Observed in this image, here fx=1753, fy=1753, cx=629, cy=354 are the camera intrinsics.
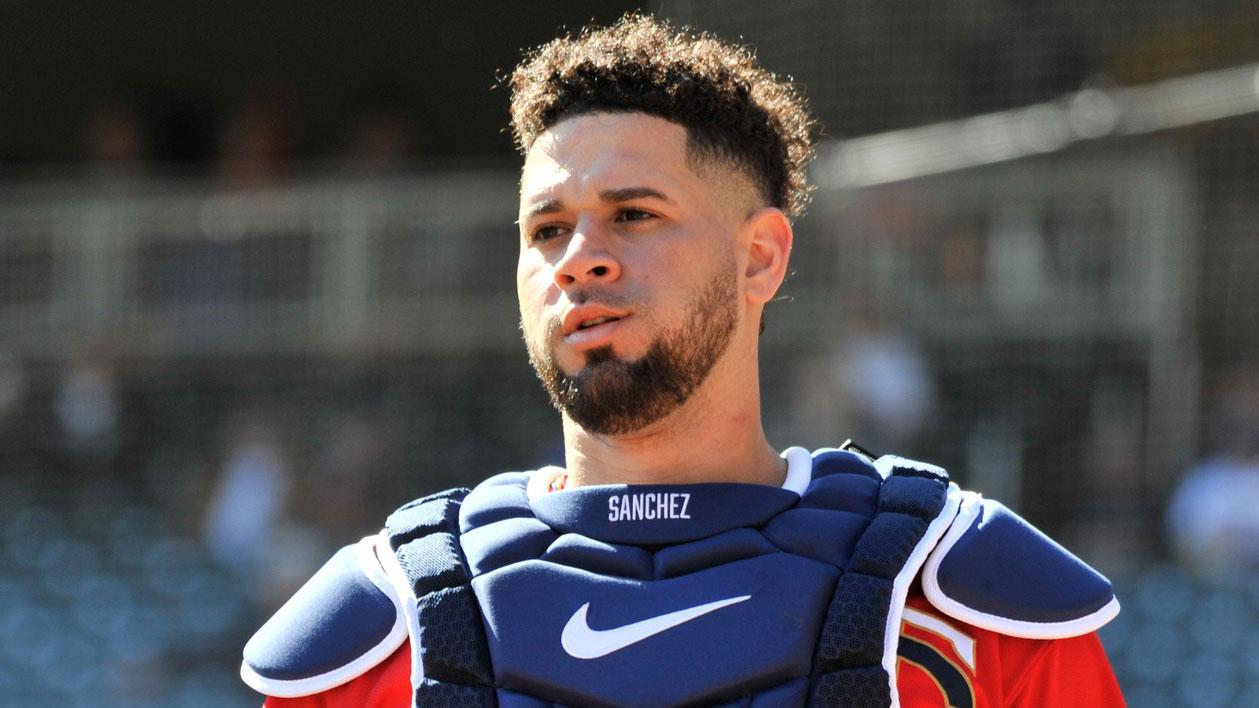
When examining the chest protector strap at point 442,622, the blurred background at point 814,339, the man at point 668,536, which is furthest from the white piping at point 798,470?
the blurred background at point 814,339

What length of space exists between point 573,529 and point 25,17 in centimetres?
914

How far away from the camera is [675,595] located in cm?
217

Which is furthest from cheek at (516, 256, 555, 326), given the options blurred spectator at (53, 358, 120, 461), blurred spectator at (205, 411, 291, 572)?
blurred spectator at (53, 358, 120, 461)

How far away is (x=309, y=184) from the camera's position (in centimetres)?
882

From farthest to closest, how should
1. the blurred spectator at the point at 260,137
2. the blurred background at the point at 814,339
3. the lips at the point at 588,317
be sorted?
the blurred spectator at the point at 260,137, the blurred background at the point at 814,339, the lips at the point at 588,317

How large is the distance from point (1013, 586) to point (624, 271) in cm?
62

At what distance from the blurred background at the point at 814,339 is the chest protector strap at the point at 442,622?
4466 mm

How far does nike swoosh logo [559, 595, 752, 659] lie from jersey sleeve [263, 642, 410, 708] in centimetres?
22

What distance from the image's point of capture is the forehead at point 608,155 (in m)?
2.27

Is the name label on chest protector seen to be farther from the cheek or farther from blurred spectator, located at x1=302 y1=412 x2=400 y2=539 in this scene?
blurred spectator, located at x1=302 y1=412 x2=400 y2=539

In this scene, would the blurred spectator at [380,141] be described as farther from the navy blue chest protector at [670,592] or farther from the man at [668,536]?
the navy blue chest protector at [670,592]

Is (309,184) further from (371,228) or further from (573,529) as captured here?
(573,529)

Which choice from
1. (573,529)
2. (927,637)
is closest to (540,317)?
(573,529)

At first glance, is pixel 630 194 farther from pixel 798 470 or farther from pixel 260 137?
pixel 260 137
